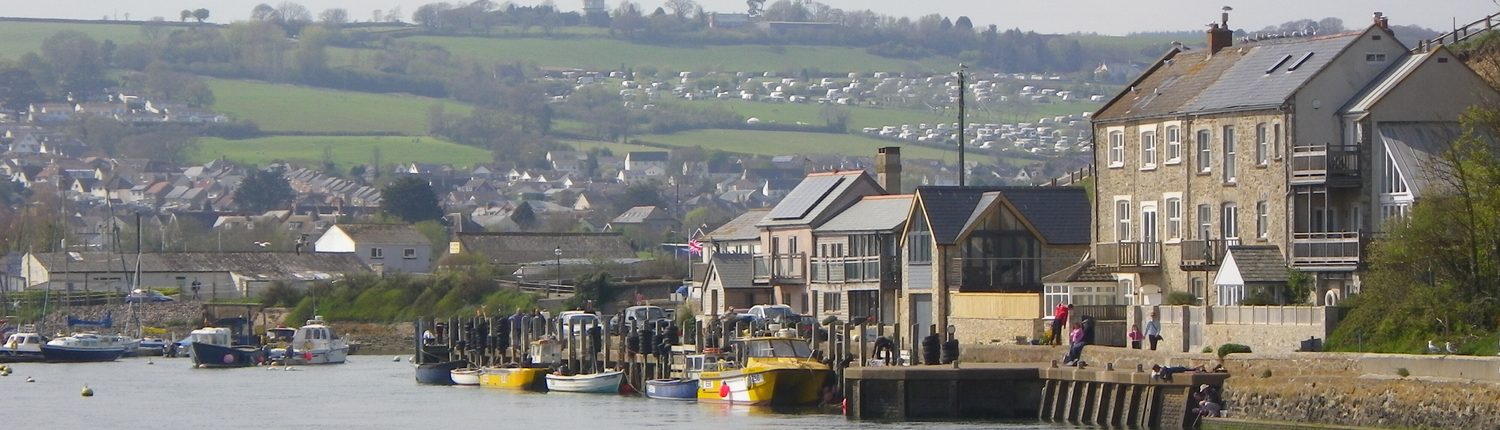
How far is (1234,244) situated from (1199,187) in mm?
2095

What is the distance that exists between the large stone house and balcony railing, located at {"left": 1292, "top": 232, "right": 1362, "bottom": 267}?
0.04m

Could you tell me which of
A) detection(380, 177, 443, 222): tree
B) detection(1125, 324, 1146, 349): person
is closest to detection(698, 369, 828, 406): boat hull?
detection(1125, 324, 1146, 349): person

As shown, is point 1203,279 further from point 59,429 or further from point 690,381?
point 59,429

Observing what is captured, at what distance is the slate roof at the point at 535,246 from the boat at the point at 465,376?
56.8 metres

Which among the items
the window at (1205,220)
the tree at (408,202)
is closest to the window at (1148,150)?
the window at (1205,220)

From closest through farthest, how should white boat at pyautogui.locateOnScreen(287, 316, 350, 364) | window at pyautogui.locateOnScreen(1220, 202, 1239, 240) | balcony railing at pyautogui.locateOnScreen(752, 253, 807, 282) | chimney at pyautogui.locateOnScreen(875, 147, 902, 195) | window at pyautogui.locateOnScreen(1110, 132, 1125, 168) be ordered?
window at pyautogui.locateOnScreen(1220, 202, 1239, 240) < window at pyautogui.locateOnScreen(1110, 132, 1125, 168) < balcony railing at pyautogui.locateOnScreen(752, 253, 807, 282) < chimney at pyautogui.locateOnScreen(875, 147, 902, 195) < white boat at pyautogui.locateOnScreen(287, 316, 350, 364)

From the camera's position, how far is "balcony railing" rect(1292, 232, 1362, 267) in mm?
60250

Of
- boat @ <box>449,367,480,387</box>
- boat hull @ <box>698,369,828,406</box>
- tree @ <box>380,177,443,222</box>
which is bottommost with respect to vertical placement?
boat @ <box>449,367,480,387</box>

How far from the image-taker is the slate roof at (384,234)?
155 metres

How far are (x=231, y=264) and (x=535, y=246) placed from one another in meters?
15.9

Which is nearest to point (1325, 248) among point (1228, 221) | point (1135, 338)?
point (1228, 221)

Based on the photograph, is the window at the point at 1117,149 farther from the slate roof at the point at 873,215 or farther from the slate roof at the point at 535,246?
the slate roof at the point at 535,246

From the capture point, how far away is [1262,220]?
209 ft

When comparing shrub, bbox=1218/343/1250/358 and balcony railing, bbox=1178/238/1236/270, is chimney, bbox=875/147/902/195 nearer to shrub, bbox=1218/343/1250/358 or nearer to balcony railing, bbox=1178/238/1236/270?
balcony railing, bbox=1178/238/1236/270
